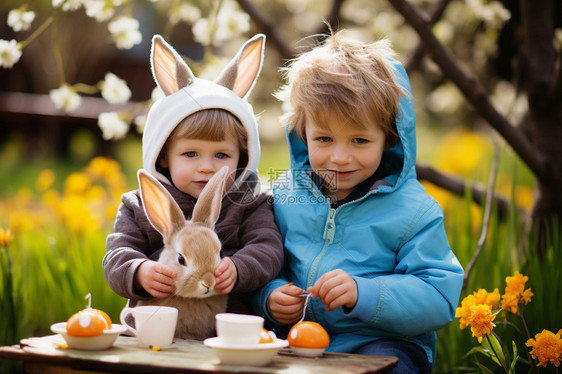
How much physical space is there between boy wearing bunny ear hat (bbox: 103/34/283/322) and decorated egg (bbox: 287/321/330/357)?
1.07ft

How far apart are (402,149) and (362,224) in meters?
0.36

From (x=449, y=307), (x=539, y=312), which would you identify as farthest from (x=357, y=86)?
(x=539, y=312)

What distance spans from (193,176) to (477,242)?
59.6 inches

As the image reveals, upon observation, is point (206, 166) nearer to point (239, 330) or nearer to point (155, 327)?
point (155, 327)

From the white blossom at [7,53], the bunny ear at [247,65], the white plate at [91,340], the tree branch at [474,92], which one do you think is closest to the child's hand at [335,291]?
the white plate at [91,340]

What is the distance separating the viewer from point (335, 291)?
1.79 meters

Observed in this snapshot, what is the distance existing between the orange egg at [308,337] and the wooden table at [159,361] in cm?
4

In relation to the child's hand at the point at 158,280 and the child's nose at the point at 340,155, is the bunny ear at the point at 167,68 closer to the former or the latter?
the child's nose at the point at 340,155

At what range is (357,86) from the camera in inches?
79.4

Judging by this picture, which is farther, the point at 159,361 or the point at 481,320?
the point at 481,320

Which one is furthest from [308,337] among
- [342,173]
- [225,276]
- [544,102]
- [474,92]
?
[544,102]

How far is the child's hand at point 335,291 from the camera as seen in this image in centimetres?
179

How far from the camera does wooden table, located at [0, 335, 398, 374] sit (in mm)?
1454

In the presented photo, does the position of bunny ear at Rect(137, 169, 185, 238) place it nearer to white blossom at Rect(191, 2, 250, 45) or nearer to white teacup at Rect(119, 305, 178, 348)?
white teacup at Rect(119, 305, 178, 348)
